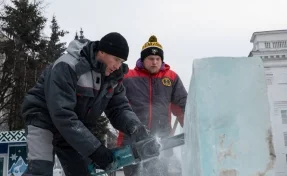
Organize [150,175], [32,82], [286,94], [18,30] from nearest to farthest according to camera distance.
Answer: [150,175]
[32,82]
[18,30]
[286,94]

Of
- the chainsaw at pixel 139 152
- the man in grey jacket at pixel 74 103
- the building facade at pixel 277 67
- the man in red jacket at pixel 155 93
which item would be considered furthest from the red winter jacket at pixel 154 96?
the building facade at pixel 277 67

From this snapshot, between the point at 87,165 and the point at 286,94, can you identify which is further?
the point at 286,94

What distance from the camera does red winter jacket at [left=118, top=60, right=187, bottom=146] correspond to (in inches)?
134

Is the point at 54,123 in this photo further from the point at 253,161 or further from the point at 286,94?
the point at 286,94

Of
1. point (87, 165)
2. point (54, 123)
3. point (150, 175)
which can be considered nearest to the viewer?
point (54, 123)

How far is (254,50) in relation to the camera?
3762 centimetres

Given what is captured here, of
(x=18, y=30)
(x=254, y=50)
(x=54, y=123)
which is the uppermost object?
(x=254, y=50)

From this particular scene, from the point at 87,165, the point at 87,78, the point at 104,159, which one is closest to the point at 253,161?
the point at 104,159

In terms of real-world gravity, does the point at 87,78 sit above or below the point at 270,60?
below

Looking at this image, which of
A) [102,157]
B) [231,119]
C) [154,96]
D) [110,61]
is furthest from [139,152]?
[154,96]

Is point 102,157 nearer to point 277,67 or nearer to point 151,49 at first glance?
point 151,49

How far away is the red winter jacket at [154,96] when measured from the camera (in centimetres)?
Result: 340

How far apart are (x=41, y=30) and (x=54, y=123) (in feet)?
71.7

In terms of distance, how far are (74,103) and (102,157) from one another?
1.23 ft
